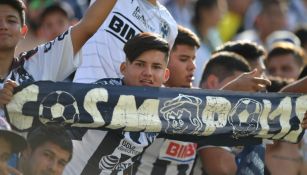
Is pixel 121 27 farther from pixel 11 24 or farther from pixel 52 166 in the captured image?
pixel 52 166

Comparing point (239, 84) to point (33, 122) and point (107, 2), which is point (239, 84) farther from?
point (33, 122)

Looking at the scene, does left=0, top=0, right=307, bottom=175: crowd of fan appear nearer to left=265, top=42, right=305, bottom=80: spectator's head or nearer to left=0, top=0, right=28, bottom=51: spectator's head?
left=265, top=42, right=305, bottom=80: spectator's head

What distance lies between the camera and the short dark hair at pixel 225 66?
808cm

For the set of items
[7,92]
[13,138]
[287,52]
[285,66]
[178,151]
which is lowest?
[13,138]

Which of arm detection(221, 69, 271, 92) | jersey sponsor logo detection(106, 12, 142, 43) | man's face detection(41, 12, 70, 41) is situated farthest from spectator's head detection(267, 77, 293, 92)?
man's face detection(41, 12, 70, 41)

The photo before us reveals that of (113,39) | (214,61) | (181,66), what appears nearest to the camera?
(113,39)

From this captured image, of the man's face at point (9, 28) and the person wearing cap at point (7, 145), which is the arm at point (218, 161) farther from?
the person wearing cap at point (7, 145)

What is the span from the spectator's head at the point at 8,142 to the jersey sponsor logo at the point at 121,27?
1444 millimetres

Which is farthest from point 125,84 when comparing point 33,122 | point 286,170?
point 286,170

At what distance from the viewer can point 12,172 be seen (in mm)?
5930

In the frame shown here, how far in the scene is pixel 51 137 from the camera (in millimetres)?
6305

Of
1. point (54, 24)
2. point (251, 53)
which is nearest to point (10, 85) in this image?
point (251, 53)

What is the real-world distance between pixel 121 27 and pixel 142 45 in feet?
1.94

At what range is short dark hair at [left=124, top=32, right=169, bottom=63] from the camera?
672 centimetres
